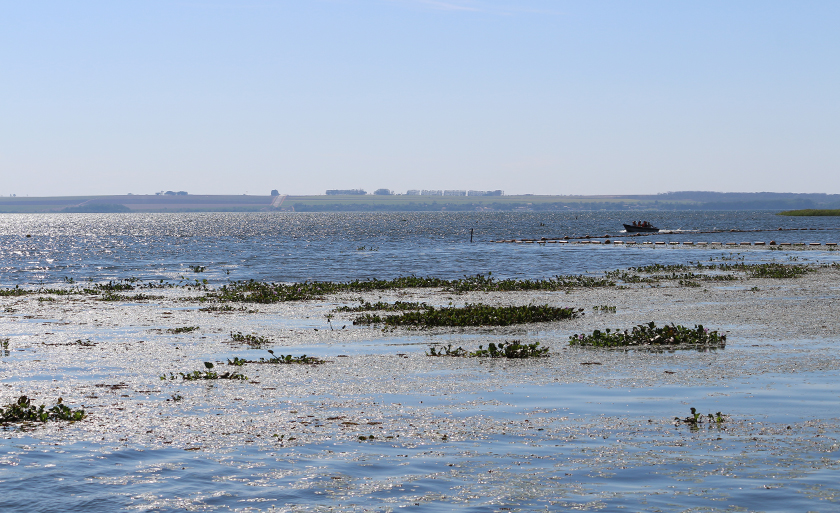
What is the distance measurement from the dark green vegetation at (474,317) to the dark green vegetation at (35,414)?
14.0 meters

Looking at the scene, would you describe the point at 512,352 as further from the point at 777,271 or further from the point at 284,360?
the point at 777,271

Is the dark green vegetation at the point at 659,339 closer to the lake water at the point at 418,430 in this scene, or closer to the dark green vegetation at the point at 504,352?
the lake water at the point at 418,430

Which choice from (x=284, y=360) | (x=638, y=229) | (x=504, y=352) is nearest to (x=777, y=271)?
(x=504, y=352)

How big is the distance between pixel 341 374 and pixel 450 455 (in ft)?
22.7

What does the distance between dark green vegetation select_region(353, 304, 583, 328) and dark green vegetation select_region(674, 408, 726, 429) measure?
13.6 meters

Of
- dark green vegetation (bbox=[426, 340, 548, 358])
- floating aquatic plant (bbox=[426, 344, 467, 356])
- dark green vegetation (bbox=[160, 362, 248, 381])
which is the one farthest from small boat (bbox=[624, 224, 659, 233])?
dark green vegetation (bbox=[160, 362, 248, 381])

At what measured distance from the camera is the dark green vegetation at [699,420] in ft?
41.7

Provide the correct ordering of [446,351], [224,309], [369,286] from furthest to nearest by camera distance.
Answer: [369,286] → [224,309] → [446,351]

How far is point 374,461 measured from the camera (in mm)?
11016

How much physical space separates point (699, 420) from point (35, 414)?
1119 centimetres

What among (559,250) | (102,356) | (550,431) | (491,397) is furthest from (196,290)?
(559,250)

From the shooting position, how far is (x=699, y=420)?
12.9 m

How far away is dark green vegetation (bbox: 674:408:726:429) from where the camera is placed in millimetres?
12695

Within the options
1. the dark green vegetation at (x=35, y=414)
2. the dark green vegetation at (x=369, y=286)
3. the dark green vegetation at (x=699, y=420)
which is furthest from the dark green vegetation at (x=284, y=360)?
the dark green vegetation at (x=369, y=286)
